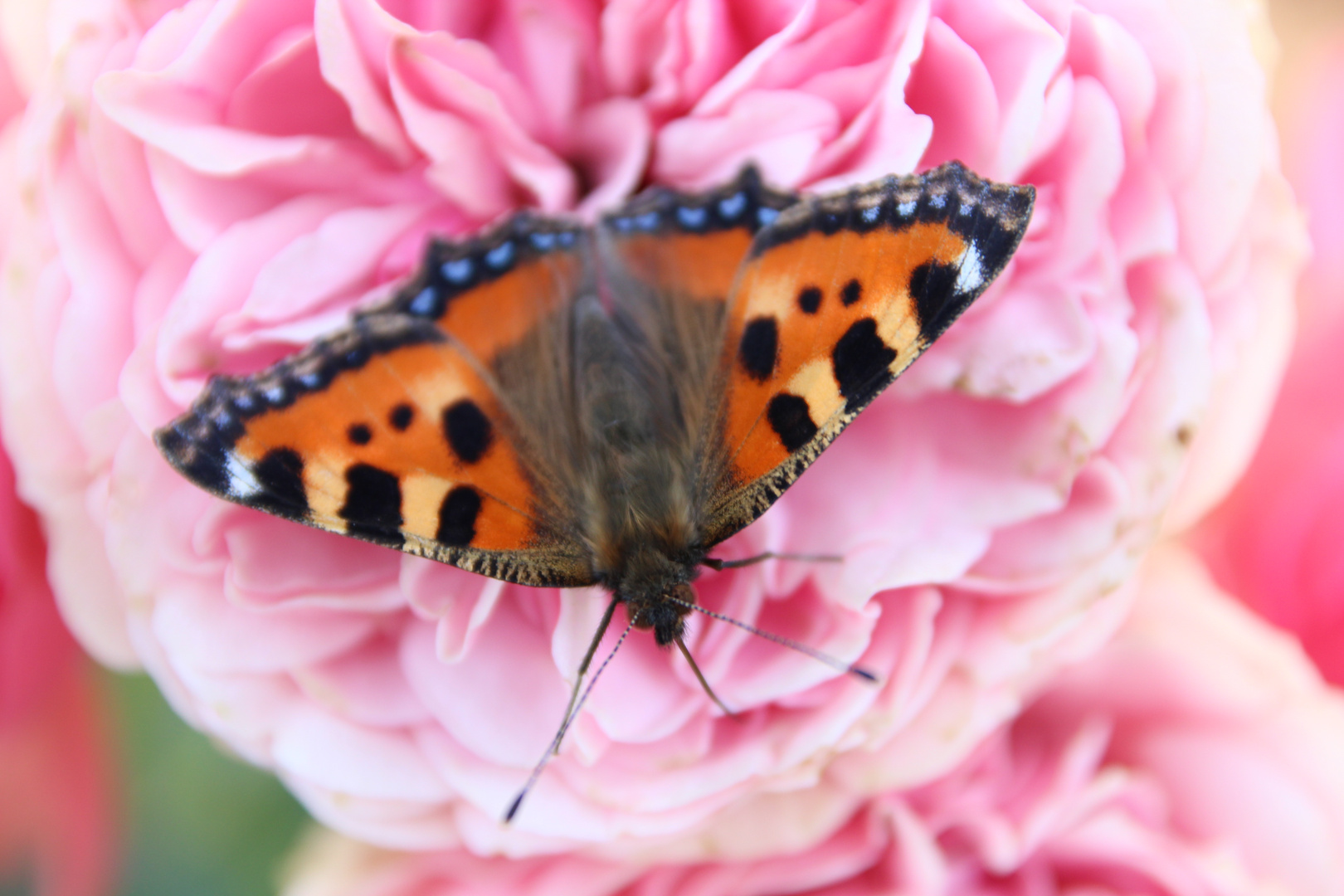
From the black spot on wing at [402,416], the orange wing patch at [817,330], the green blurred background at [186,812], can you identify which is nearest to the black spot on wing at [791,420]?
the orange wing patch at [817,330]

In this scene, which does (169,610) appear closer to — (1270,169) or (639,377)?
(639,377)

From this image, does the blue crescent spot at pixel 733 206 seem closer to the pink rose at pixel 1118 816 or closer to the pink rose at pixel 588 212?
the pink rose at pixel 588 212

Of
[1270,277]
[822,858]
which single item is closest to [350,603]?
[822,858]

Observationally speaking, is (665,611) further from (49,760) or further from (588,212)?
(49,760)

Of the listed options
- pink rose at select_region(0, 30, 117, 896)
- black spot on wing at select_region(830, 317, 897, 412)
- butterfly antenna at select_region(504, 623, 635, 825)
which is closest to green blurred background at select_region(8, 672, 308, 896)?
pink rose at select_region(0, 30, 117, 896)

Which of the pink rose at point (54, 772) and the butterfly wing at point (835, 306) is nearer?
the butterfly wing at point (835, 306)

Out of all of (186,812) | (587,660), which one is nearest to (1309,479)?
(587,660)
